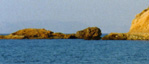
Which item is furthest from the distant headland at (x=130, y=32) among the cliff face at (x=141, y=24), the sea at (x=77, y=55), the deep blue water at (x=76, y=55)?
the deep blue water at (x=76, y=55)

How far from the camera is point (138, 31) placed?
377 feet

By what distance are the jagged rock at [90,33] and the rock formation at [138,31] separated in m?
4.58

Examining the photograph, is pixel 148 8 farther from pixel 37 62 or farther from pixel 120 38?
pixel 37 62

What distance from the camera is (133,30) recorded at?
118750mm

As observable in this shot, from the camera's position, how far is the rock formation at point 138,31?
11089cm

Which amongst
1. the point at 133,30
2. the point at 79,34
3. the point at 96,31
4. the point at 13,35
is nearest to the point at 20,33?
the point at 13,35

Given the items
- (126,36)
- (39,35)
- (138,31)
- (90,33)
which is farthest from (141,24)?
(39,35)

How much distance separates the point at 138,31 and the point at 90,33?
15971mm

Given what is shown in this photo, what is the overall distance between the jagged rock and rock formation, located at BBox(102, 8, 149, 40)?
15.0ft

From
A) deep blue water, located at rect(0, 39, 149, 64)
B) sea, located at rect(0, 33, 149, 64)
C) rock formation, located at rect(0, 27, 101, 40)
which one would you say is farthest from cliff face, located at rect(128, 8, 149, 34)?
deep blue water, located at rect(0, 39, 149, 64)

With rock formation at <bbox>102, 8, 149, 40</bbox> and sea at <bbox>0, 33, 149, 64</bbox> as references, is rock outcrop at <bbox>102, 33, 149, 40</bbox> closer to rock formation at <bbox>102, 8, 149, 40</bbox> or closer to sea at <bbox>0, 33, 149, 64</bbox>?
rock formation at <bbox>102, 8, 149, 40</bbox>

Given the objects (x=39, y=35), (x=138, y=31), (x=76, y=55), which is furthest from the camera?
(x=39, y=35)

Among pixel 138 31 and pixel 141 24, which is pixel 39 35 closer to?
pixel 138 31

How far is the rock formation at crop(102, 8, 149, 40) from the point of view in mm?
110887
